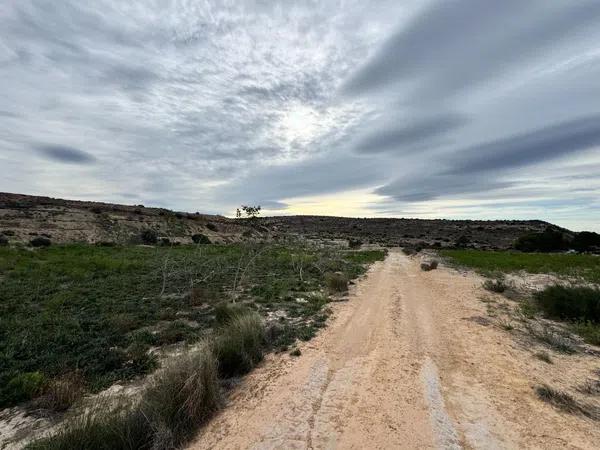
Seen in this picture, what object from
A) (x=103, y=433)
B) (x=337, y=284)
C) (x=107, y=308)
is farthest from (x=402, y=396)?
(x=107, y=308)

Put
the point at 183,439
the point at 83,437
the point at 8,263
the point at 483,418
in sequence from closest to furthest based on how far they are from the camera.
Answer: the point at 83,437 < the point at 183,439 < the point at 483,418 < the point at 8,263

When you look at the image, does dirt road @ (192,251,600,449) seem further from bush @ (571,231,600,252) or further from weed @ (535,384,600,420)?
bush @ (571,231,600,252)

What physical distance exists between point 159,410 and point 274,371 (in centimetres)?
239

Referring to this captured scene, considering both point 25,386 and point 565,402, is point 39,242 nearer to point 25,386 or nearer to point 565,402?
point 25,386

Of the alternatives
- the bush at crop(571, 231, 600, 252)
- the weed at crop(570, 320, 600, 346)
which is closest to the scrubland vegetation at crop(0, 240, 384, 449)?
the weed at crop(570, 320, 600, 346)

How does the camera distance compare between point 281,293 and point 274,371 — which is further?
point 281,293

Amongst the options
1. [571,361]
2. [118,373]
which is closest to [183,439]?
[118,373]

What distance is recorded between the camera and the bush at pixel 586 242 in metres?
42.5

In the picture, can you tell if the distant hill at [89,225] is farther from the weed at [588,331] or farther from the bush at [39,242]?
the weed at [588,331]

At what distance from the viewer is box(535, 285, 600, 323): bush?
941cm

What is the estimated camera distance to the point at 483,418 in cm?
461

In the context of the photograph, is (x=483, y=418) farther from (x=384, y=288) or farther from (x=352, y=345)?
(x=384, y=288)

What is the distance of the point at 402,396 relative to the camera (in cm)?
524

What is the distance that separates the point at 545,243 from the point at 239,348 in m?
50.6
